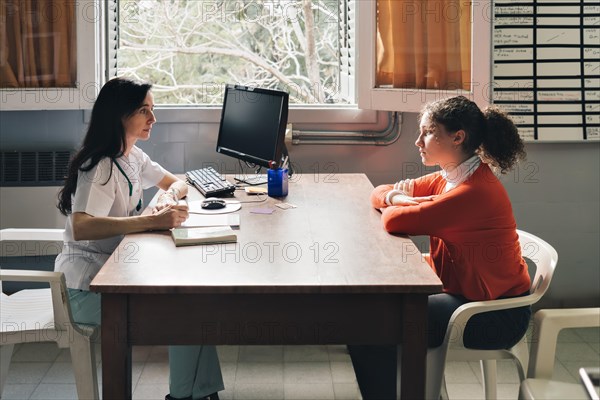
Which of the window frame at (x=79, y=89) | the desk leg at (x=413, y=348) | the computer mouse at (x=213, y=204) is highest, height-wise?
the window frame at (x=79, y=89)

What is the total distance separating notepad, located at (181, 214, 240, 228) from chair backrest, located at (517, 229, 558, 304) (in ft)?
3.28

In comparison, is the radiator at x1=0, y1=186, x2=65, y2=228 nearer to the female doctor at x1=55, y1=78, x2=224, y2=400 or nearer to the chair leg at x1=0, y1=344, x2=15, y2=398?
the female doctor at x1=55, y1=78, x2=224, y2=400

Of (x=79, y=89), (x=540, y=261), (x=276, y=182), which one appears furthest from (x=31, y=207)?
(x=540, y=261)

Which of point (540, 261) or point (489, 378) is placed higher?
point (540, 261)

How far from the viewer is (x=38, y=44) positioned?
371cm

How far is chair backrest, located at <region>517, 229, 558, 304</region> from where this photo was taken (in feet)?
8.06

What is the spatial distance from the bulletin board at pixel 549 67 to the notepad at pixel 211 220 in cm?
177

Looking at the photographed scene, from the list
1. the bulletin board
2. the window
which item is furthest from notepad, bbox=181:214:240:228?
the bulletin board

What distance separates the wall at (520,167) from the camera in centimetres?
391

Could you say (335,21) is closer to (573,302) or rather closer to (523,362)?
(573,302)

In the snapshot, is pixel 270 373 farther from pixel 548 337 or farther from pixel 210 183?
pixel 548 337

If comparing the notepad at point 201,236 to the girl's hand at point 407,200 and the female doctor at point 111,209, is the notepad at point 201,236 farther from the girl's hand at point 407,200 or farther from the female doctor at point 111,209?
the girl's hand at point 407,200

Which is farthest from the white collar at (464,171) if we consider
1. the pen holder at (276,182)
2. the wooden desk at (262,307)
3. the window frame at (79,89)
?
the window frame at (79,89)

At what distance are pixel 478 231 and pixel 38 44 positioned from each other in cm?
233
